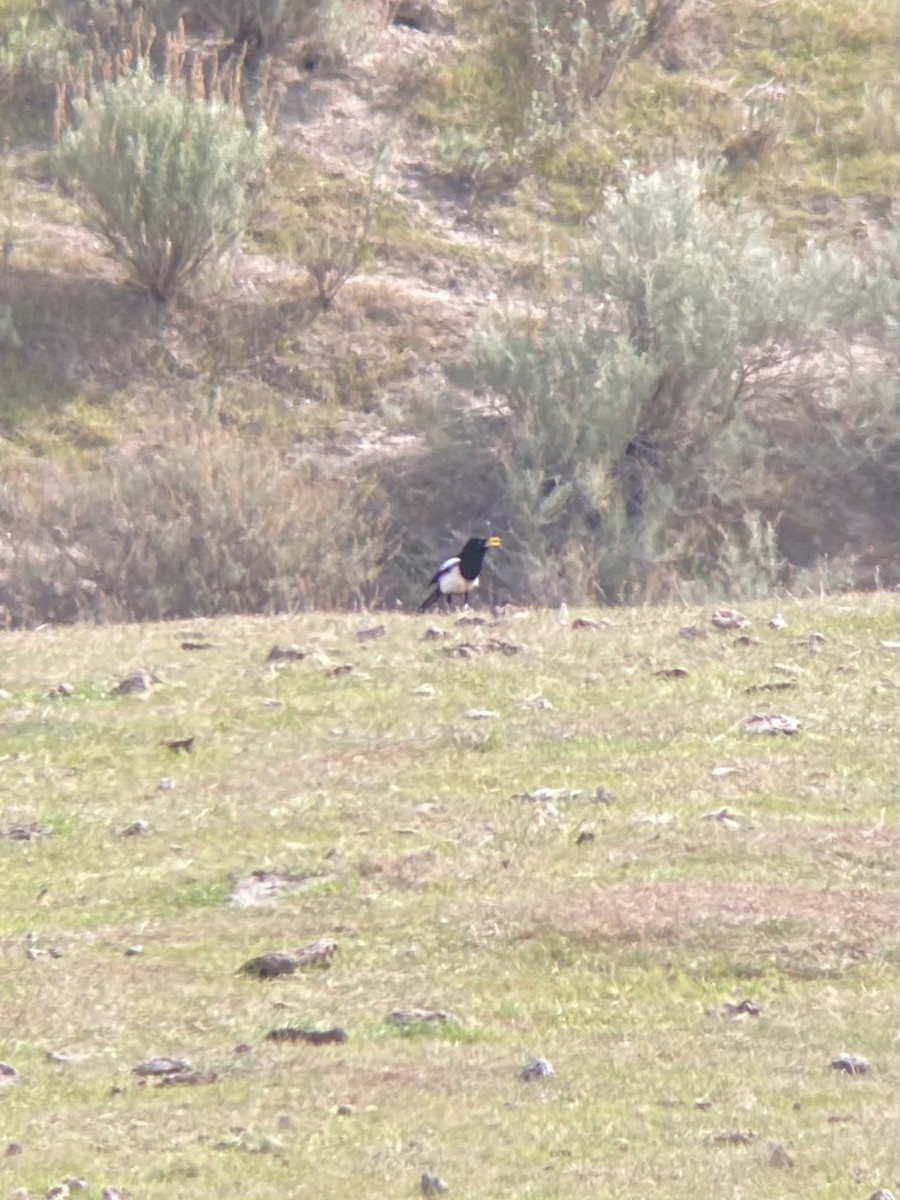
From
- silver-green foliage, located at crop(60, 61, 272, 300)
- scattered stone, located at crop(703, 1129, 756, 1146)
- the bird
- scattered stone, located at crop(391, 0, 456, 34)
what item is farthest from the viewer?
scattered stone, located at crop(391, 0, 456, 34)

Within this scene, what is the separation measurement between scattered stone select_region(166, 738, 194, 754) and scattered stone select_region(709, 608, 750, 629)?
9.99ft

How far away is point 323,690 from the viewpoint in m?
10.8

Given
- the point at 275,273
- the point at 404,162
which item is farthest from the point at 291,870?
the point at 404,162

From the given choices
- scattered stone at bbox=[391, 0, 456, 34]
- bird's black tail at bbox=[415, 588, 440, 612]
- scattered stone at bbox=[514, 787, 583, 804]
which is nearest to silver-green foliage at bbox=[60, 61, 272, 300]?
scattered stone at bbox=[391, 0, 456, 34]

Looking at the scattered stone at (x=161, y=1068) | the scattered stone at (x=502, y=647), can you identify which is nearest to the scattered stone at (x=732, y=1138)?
the scattered stone at (x=161, y=1068)

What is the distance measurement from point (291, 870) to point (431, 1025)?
1.60 meters

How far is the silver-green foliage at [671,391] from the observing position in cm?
1928

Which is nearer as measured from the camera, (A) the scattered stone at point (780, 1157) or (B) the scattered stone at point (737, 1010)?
(A) the scattered stone at point (780, 1157)

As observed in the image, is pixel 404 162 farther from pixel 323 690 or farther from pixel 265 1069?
pixel 265 1069

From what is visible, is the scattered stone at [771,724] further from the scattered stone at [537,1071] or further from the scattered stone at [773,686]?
the scattered stone at [537,1071]

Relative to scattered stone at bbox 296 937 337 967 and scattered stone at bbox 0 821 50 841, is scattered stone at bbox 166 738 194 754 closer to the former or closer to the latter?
scattered stone at bbox 0 821 50 841

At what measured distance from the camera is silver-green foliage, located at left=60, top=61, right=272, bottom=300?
21672 mm

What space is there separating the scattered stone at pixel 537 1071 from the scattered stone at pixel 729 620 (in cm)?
530

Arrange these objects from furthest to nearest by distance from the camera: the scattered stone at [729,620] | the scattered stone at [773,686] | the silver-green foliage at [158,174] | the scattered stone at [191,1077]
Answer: the silver-green foliage at [158,174] < the scattered stone at [729,620] < the scattered stone at [773,686] < the scattered stone at [191,1077]
